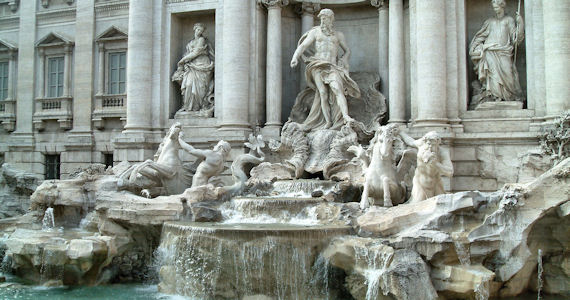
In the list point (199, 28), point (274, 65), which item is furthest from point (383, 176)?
point (199, 28)

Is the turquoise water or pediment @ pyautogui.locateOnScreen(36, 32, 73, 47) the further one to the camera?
pediment @ pyautogui.locateOnScreen(36, 32, 73, 47)

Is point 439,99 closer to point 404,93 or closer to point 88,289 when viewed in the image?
point 404,93

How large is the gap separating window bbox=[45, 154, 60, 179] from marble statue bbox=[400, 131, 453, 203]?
44.6 feet

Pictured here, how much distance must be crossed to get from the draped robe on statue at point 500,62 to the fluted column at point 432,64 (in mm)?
1031

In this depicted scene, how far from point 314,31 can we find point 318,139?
3.07 m

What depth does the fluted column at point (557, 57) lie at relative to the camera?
13969 millimetres

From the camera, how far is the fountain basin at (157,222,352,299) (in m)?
10.1

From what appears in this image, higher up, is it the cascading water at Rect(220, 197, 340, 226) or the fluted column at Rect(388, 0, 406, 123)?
the fluted column at Rect(388, 0, 406, 123)

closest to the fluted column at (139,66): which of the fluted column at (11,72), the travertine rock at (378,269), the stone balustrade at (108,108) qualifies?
the stone balustrade at (108,108)

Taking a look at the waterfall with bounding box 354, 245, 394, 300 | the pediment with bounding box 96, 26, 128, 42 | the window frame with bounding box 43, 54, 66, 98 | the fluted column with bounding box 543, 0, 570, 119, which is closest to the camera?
the waterfall with bounding box 354, 245, 394, 300

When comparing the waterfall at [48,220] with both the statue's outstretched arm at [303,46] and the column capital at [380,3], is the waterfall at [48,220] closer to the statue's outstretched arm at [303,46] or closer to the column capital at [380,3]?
the statue's outstretched arm at [303,46]

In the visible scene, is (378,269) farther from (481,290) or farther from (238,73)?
(238,73)

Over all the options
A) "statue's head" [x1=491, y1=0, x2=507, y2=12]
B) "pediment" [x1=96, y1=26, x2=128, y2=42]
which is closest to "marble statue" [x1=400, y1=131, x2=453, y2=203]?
"statue's head" [x1=491, y1=0, x2=507, y2=12]

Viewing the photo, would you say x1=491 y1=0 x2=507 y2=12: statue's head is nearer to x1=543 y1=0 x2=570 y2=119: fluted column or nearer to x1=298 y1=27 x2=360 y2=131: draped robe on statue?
x1=543 y1=0 x2=570 y2=119: fluted column
